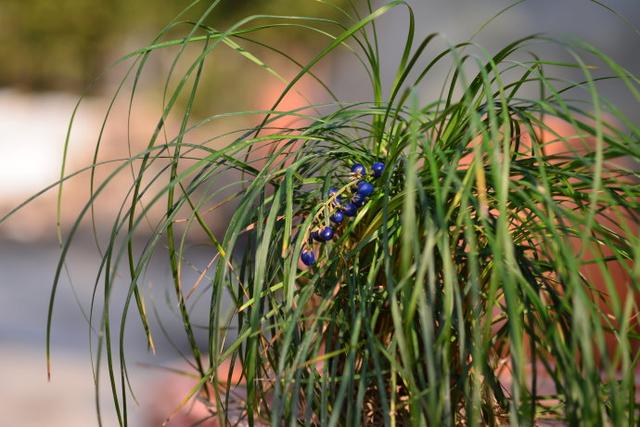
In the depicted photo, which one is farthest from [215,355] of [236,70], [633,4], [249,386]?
[236,70]

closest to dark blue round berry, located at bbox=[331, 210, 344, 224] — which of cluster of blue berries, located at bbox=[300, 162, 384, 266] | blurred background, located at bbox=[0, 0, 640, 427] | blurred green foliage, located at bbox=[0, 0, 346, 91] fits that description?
cluster of blue berries, located at bbox=[300, 162, 384, 266]

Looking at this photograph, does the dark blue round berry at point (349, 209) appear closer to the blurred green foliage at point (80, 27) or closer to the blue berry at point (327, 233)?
the blue berry at point (327, 233)

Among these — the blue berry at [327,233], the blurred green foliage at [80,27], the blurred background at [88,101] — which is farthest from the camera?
the blurred green foliage at [80,27]

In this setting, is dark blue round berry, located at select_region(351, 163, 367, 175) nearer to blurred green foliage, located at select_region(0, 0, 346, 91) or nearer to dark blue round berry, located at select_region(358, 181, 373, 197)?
dark blue round berry, located at select_region(358, 181, 373, 197)

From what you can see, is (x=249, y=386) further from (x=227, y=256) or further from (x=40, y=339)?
(x=40, y=339)

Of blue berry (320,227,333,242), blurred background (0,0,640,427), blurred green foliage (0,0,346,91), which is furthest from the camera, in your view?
blurred green foliage (0,0,346,91)

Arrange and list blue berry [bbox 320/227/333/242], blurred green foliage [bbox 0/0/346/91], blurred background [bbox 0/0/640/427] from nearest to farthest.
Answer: blue berry [bbox 320/227/333/242] → blurred background [bbox 0/0/640/427] → blurred green foliage [bbox 0/0/346/91]

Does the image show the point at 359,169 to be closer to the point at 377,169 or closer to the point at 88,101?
the point at 377,169

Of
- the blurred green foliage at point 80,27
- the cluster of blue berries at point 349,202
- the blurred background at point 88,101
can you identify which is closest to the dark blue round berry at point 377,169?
the cluster of blue berries at point 349,202

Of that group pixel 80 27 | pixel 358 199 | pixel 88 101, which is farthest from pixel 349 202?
pixel 88 101
